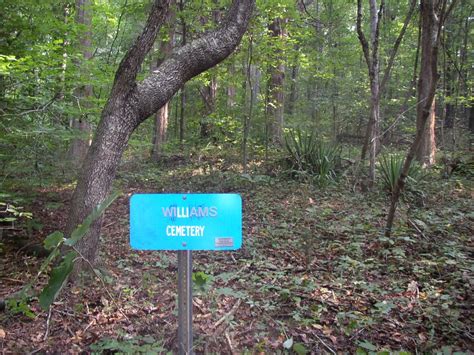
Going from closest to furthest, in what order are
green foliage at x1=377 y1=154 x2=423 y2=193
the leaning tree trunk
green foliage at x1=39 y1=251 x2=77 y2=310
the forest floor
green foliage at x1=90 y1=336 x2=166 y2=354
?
1. green foliage at x1=39 y1=251 x2=77 y2=310
2. green foliage at x1=90 y1=336 x2=166 y2=354
3. the forest floor
4. the leaning tree trunk
5. green foliage at x1=377 y1=154 x2=423 y2=193

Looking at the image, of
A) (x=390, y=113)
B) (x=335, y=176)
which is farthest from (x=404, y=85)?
(x=335, y=176)

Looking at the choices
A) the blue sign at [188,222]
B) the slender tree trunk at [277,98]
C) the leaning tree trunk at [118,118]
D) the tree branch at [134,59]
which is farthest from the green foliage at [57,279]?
the slender tree trunk at [277,98]

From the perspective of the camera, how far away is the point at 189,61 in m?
4.57

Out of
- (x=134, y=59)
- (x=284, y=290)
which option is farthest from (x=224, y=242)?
(x=134, y=59)

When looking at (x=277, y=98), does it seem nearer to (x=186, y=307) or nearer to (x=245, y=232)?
(x=245, y=232)

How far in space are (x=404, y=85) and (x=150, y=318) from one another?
Answer: 17.9 m

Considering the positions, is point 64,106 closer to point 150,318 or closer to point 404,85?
point 150,318

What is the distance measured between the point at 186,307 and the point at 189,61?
327 centimetres

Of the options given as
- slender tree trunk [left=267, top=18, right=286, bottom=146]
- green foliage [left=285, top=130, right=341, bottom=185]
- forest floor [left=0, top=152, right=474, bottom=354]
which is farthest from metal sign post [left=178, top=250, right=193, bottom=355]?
slender tree trunk [left=267, top=18, right=286, bottom=146]

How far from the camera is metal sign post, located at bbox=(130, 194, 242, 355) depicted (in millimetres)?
1990

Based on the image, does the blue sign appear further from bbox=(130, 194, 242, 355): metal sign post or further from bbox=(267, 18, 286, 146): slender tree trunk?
bbox=(267, 18, 286, 146): slender tree trunk

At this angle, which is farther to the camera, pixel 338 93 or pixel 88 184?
pixel 338 93

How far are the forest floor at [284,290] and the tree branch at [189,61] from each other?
184cm

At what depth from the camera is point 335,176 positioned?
8.55 meters
